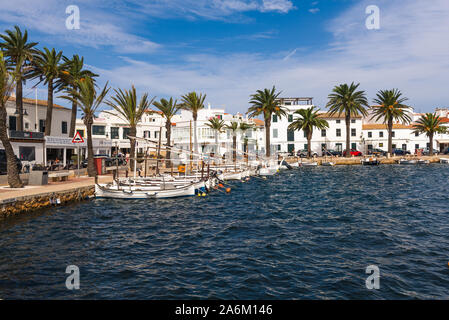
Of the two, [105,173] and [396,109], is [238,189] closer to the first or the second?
[105,173]

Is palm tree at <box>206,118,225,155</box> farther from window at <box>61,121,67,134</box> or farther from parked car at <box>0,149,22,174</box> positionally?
parked car at <box>0,149,22,174</box>

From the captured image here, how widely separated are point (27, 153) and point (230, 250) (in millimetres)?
29423

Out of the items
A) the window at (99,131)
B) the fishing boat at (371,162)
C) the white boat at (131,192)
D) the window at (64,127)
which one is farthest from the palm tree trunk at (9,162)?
the fishing boat at (371,162)

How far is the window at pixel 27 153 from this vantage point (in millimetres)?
33250

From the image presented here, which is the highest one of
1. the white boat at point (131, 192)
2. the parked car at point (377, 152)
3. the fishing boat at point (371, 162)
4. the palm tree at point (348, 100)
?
the palm tree at point (348, 100)

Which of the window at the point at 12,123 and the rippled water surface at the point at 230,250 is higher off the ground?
the window at the point at 12,123

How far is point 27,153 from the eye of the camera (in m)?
33.8

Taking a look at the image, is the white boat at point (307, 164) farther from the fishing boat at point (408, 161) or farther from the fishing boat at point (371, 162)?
the fishing boat at point (408, 161)

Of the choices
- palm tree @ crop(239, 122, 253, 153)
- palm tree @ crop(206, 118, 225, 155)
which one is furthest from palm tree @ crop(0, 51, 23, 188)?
palm tree @ crop(239, 122, 253, 153)

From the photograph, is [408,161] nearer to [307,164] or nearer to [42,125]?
[307,164]

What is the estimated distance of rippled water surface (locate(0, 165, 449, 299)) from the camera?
10258 mm

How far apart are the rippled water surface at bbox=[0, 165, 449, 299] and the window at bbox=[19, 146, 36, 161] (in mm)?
14783

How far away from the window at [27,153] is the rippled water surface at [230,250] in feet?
48.5

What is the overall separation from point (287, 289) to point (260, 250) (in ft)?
12.9
